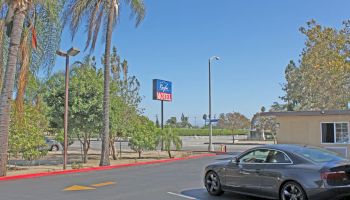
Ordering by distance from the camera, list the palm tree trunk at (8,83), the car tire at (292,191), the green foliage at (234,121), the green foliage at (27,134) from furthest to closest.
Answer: the green foliage at (234,121), the green foliage at (27,134), the palm tree trunk at (8,83), the car tire at (292,191)

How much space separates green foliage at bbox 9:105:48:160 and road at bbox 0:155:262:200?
3584 millimetres

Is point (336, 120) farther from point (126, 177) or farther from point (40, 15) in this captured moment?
point (40, 15)

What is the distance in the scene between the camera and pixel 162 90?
120 ft

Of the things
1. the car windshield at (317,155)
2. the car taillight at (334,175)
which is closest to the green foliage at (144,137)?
the car windshield at (317,155)

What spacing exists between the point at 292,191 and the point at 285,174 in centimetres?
38

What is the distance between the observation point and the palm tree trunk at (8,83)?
15.5 meters

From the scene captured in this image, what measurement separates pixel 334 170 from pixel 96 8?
1472cm

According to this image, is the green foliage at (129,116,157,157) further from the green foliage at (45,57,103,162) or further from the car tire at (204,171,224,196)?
the car tire at (204,171,224,196)

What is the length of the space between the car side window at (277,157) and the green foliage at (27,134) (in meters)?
11.8

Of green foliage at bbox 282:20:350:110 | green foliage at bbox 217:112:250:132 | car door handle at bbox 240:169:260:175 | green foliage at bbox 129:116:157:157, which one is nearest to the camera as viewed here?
car door handle at bbox 240:169:260:175

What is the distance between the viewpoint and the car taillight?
329 inches

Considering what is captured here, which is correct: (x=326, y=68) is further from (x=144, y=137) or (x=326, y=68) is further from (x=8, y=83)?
(x=8, y=83)

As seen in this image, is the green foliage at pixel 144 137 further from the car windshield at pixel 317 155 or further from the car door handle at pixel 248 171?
the car windshield at pixel 317 155

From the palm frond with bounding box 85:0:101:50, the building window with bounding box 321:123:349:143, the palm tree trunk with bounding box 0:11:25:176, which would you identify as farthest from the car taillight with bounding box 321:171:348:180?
the palm frond with bounding box 85:0:101:50
